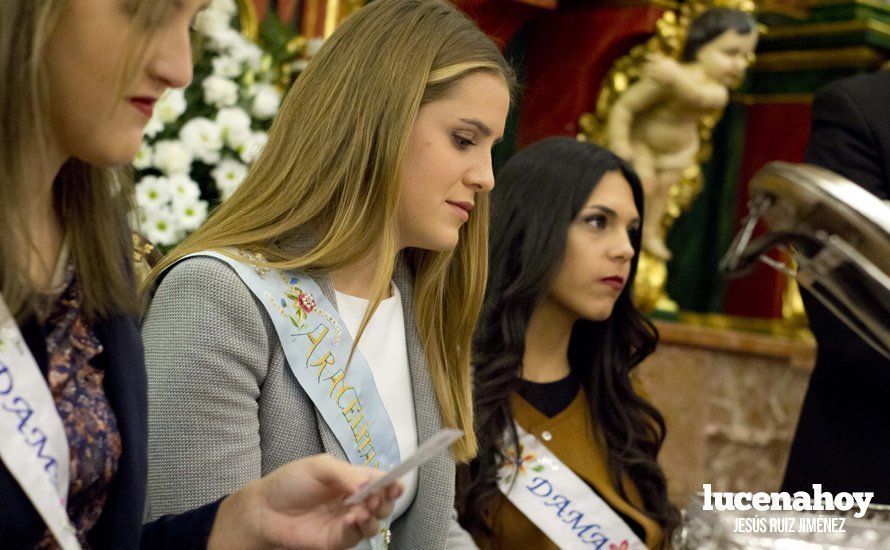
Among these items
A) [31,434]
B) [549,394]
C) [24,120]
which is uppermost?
[24,120]

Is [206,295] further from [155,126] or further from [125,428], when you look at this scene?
[155,126]

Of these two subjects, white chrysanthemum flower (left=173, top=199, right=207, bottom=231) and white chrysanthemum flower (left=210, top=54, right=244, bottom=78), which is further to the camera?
white chrysanthemum flower (left=210, top=54, right=244, bottom=78)

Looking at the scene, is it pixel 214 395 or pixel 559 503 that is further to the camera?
pixel 559 503

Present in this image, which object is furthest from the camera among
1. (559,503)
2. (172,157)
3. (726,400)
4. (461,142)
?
(726,400)

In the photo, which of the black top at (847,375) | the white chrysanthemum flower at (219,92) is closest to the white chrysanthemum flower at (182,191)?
the white chrysanthemum flower at (219,92)

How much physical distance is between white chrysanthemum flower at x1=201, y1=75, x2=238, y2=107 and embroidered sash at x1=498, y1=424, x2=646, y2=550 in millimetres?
1031

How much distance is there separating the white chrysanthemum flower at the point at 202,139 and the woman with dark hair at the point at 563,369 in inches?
24.6

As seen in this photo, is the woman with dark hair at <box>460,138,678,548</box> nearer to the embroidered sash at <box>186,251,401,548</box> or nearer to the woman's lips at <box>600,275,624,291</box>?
the woman's lips at <box>600,275,624,291</box>

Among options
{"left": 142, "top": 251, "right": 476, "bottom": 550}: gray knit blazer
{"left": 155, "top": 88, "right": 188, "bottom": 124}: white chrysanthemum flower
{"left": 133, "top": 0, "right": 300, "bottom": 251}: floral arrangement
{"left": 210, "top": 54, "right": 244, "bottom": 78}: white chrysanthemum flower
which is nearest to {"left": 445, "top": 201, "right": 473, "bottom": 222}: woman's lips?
{"left": 142, "top": 251, "right": 476, "bottom": 550}: gray knit blazer

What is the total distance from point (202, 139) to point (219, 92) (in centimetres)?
13

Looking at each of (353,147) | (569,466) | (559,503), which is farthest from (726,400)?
(353,147)

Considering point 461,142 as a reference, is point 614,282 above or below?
below

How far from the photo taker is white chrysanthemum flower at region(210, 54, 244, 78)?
2979 mm

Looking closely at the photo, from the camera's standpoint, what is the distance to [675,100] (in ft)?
13.4
